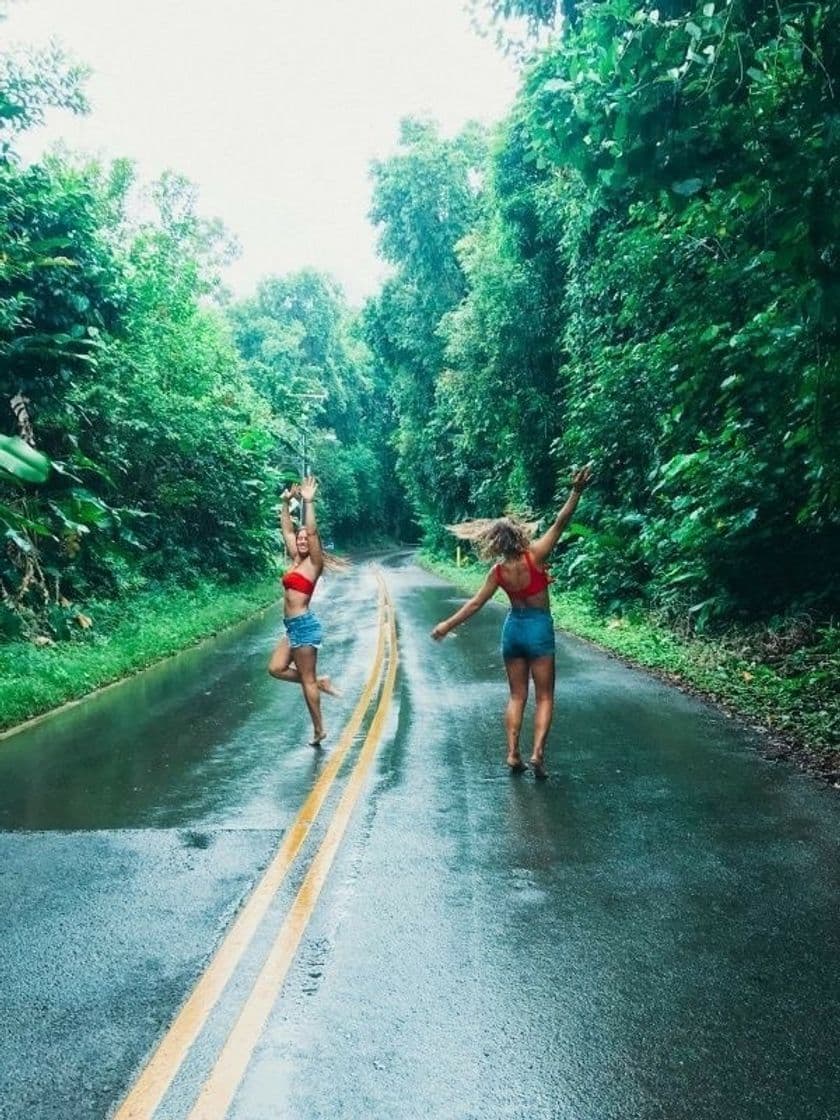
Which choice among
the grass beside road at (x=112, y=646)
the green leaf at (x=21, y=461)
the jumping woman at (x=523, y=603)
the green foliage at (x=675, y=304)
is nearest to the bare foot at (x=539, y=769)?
the jumping woman at (x=523, y=603)

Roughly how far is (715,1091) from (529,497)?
24939mm

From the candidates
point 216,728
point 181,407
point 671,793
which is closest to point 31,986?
point 671,793

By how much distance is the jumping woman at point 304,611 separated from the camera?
322 inches

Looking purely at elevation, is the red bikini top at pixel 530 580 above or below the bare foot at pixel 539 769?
above

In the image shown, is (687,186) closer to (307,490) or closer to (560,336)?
(307,490)

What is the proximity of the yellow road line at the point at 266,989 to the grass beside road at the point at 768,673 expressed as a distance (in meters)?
3.92

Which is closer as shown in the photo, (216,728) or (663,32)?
(663,32)

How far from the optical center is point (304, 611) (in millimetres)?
8320

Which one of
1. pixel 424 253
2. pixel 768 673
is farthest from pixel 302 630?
pixel 424 253

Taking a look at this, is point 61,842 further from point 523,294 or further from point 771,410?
point 523,294

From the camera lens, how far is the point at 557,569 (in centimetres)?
2400

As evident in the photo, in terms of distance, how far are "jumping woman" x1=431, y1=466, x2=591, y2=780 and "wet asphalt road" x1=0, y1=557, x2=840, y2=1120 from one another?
529 mm

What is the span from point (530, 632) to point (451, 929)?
9.88 feet

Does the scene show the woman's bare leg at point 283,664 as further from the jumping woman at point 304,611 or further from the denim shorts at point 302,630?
the denim shorts at point 302,630
